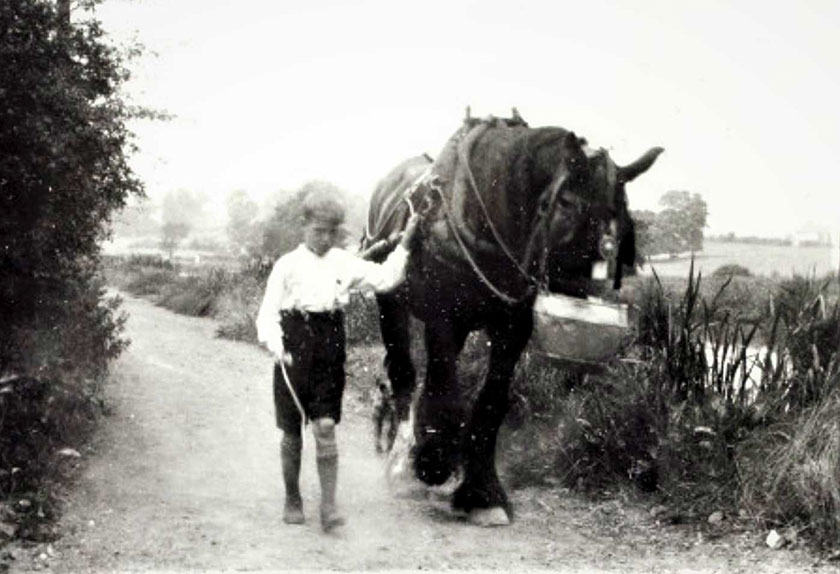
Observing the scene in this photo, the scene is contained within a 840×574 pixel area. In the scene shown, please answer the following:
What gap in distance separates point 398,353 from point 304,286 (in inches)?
76.6

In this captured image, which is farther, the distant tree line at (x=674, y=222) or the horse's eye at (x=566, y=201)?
the distant tree line at (x=674, y=222)

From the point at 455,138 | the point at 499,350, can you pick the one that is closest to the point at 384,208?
the point at 455,138

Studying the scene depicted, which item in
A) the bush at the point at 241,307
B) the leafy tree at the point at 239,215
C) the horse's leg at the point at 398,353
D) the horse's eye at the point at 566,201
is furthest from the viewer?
the leafy tree at the point at 239,215

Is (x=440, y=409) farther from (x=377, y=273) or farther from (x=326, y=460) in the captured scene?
(x=377, y=273)

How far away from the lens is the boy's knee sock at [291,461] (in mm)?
4969

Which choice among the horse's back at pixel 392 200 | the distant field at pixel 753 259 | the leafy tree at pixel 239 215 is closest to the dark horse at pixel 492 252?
the horse's back at pixel 392 200

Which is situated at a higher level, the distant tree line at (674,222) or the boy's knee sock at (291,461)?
the distant tree line at (674,222)

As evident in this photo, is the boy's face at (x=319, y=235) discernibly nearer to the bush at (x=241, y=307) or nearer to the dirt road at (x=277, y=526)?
the dirt road at (x=277, y=526)

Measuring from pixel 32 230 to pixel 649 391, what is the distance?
12.8ft

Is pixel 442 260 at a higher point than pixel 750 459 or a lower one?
higher

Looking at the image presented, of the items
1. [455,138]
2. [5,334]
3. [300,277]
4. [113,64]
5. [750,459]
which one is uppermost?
[113,64]

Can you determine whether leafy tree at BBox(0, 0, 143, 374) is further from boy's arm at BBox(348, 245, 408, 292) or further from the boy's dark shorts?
boy's arm at BBox(348, 245, 408, 292)

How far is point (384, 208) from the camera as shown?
6.62 m

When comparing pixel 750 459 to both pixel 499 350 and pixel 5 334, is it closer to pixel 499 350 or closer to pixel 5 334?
pixel 499 350
